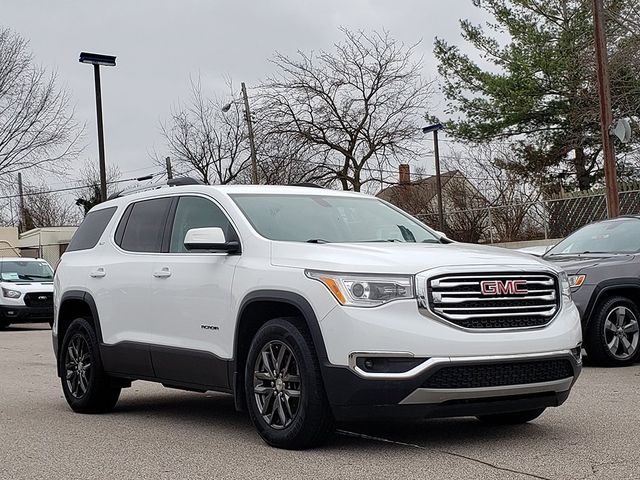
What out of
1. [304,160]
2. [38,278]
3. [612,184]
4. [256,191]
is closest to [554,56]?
[304,160]

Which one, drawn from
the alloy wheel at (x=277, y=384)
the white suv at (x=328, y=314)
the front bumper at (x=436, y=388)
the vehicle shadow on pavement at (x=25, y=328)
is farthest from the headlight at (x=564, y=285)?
the vehicle shadow on pavement at (x=25, y=328)

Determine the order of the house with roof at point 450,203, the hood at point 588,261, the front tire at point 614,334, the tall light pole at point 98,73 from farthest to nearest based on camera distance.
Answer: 1. the house with roof at point 450,203
2. the tall light pole at point 98,73
3. the hood at point 588,261
4. the front tire at point 614,334

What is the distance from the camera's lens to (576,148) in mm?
34906

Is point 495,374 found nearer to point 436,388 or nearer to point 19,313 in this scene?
point 436,388

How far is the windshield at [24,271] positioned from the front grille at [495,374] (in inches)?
731

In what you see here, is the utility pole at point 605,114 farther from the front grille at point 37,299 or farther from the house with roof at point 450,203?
the front grille at point 37,299

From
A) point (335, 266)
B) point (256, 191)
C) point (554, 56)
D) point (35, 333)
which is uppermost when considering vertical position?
point (554, 56)

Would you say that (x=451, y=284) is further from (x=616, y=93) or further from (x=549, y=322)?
(x=616, y=93)

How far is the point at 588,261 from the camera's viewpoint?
1112 cm

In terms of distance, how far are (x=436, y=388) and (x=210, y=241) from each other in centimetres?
190

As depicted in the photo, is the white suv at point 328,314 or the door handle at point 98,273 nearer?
the white suv at point 328,314

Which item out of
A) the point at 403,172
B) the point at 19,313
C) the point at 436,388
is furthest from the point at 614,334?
the point at 403,172

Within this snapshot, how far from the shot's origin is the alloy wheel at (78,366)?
28.3 ft

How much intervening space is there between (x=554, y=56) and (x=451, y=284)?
28450 mm
